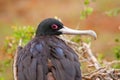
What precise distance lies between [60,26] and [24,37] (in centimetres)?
50

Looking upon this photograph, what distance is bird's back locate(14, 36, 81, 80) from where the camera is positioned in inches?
228

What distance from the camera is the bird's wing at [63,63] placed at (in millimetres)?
5805

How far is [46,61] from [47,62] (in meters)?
0.01

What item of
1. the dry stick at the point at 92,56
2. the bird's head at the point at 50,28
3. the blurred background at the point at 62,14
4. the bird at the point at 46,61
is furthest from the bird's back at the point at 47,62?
the blurred background at the point at 62,14

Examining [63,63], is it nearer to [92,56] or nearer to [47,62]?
[47,62]

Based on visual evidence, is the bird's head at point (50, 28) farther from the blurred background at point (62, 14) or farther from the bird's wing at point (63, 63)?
the blurred background at point (62, 14)

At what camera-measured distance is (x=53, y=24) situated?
21.3ft

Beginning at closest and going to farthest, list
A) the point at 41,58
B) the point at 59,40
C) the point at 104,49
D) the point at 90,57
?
the point at 41,58
the point at 59,40
the point at 90,57
the point at 104,49

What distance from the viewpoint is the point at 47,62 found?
231 inches

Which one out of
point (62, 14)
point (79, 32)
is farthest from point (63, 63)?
point (62, 14)

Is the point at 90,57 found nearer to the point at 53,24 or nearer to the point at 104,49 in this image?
the point at 53,24

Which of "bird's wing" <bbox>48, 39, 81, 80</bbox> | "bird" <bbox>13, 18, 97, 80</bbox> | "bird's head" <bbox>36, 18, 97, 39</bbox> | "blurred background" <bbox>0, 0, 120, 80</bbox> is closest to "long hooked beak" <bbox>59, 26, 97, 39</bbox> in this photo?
"bird's head" <bbox>36, 18, 97, 39</bbox>

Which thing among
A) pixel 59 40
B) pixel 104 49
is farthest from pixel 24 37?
pixel 104 49

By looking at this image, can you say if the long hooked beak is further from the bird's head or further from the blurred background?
the blurred background
